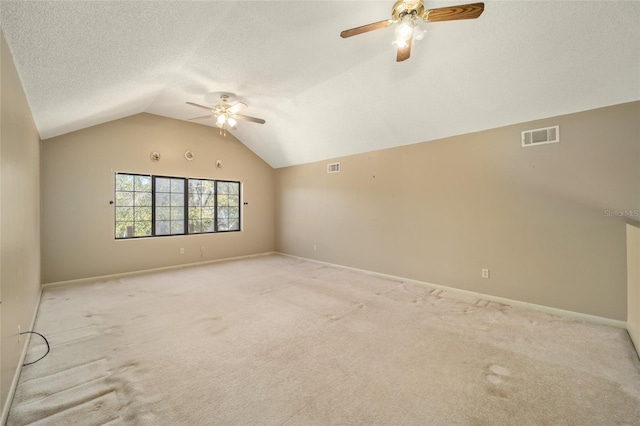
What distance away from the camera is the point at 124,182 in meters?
5.06

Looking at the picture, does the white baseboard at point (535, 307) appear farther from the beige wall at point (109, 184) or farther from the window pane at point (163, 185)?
the window pane at point (163, 185)

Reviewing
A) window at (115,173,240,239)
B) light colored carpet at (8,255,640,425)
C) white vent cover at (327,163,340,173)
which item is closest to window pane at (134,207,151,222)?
window at (115,173,240,239)

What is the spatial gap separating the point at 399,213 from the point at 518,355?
271cm

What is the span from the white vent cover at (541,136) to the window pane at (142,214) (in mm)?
6540

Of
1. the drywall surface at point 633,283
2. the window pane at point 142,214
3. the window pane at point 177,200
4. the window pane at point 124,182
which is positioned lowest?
the drywall surface at point 633,283

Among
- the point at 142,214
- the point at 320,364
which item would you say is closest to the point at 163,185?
the point at 142,214

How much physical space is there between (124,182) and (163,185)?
2.18 ft

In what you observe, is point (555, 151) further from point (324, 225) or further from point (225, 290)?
point (225, 290)

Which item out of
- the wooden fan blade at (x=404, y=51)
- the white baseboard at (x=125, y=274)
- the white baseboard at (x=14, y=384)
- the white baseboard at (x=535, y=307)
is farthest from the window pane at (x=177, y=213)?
the wooden fan blade at (x=404, y=51)

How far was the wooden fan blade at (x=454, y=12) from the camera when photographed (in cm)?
182

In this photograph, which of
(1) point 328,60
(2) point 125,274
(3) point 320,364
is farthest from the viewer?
(2) point 125,274

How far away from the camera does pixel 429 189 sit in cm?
429

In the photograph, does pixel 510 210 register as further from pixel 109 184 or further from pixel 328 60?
pixel 109 184

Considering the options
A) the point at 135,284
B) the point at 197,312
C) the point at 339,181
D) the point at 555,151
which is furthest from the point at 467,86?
the point at 135,284
